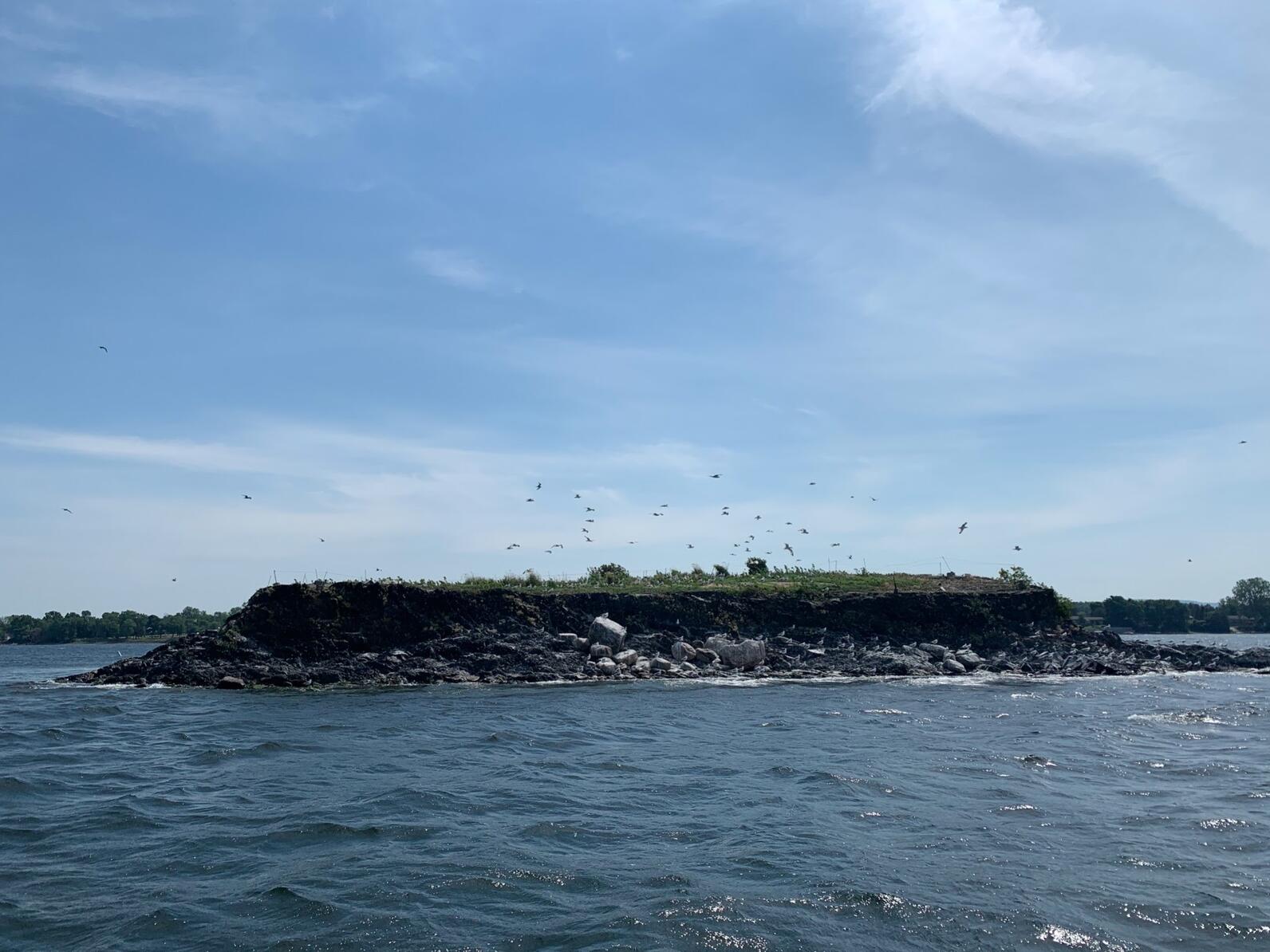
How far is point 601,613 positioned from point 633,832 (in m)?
29.0

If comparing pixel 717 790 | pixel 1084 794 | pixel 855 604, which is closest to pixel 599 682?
pixel 855 604

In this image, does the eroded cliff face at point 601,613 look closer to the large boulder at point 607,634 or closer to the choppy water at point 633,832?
the large boulder at point 607,634

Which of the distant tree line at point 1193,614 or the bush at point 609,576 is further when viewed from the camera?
the distant tree line at point 1193,614

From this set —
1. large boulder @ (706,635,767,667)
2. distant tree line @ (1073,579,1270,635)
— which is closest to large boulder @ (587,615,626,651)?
large boulder @ (706,635,767,667)

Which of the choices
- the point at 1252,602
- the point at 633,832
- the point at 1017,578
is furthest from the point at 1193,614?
the point at 633,832

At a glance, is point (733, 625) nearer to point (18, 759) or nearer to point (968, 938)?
point (18, 759)

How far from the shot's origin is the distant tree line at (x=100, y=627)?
134m

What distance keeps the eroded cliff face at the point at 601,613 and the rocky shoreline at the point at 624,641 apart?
0.06m

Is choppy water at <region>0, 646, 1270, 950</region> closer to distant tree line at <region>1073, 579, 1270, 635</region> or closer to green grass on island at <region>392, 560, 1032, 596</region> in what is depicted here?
green grass on island at <region>392, 560, 1032, 596</region>

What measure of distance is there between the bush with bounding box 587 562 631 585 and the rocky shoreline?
428 centimetres

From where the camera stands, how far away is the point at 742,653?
131 feet

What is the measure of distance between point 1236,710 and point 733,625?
69.6 ft

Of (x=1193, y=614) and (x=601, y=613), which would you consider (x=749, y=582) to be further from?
(x=1193, y=614)

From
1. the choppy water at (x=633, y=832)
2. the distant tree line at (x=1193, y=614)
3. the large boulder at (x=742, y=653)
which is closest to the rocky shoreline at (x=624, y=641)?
the large boulder at (x=742, y=653)
